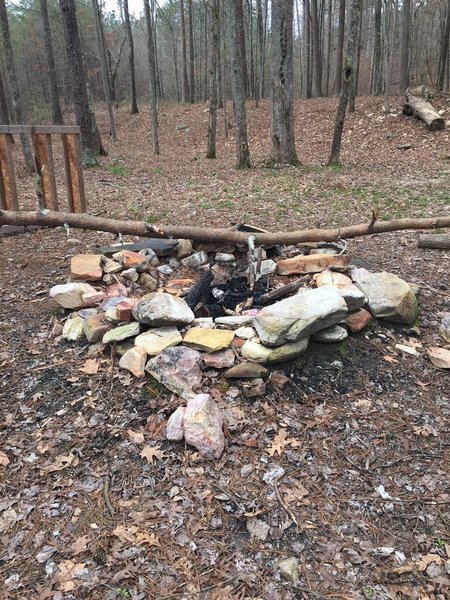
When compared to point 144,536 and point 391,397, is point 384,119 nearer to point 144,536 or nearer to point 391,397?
point 391,397

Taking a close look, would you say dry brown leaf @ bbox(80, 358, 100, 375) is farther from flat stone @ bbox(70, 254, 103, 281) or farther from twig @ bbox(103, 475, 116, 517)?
flat stone @ bbox(70, 254, 103, 281)

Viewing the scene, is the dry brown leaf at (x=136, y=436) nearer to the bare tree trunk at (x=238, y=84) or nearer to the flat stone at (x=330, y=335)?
the flat stone at (x=330, y=335)

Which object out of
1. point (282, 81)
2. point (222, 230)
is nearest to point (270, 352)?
point (222, 230)

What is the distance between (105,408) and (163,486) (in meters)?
0.79

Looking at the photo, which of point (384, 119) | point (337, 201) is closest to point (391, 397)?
point (337, 201)

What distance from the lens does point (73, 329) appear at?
3.84 meters

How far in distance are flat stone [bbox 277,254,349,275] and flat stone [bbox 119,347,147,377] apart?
1.81m

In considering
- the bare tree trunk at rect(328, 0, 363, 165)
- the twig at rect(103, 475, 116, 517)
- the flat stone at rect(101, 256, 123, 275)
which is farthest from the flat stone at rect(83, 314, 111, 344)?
the bare tree trunk at rect(328, 0, 363, 165)

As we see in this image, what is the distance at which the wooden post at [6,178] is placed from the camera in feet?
20.0

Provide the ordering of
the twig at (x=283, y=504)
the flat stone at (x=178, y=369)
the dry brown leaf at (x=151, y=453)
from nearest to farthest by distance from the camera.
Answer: the twig at (x=283, y=504) → the dry brown leaf at (x=151, y=453) → the flat stone at (x=178, y=369)

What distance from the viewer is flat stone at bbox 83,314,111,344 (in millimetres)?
3654

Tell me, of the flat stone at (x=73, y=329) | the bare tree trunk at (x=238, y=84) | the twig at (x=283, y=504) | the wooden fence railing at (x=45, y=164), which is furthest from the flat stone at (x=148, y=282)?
the bare tree trunk at (x=238, y=84)

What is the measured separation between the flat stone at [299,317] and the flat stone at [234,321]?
14 cm

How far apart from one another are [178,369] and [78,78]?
35.9 feet
